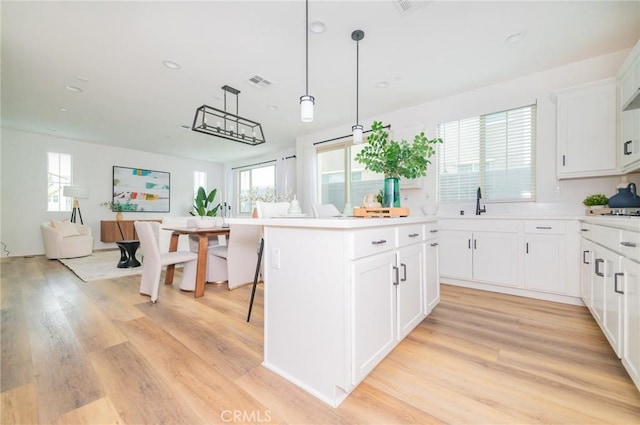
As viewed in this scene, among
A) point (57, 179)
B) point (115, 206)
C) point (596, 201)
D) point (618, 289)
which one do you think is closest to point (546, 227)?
point (596, 201)

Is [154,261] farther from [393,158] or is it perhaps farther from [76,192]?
[76,192]

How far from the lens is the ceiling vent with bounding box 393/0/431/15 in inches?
83.9

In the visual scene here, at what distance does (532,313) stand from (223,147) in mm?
6998

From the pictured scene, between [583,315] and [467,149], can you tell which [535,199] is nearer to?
[467,149]

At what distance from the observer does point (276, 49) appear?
2.76 metres

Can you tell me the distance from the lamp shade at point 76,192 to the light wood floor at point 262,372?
14.7ft

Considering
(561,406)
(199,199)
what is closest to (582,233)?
(561,406)

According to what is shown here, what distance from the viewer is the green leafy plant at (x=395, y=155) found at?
6.22 ft

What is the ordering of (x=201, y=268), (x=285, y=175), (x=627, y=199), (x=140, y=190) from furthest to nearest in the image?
(x=140, y=190) → (x=285, y=175) → (x=201, y=268) → (x=627, y=199)

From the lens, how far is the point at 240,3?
2154mm

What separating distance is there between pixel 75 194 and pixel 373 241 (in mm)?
7394

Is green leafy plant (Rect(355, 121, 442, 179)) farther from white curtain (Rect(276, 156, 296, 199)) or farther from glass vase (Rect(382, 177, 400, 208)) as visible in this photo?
white curtain (Rect(276, 156, 296, 199))

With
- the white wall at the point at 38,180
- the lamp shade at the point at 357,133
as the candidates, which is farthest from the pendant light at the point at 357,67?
the white wall at the point at 38,180

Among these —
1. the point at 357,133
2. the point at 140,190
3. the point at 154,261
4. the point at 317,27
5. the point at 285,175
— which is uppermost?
the point at 317,27
